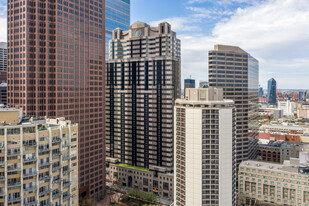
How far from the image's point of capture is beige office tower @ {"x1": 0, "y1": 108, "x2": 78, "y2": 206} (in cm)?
6875

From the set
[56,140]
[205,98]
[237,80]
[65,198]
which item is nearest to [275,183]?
[237,80]

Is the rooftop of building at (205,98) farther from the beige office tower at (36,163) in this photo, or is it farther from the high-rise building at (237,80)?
the high-rise building at (237,80)

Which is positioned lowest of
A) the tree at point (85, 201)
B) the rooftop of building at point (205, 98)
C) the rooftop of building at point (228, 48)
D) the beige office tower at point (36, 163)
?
the tree at point (85, 201)

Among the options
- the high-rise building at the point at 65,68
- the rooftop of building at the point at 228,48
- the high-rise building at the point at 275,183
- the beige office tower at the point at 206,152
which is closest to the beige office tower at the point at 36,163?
the beige office tower at the point at 206,152

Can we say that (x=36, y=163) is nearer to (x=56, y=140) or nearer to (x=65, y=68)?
(x=56, y=140)

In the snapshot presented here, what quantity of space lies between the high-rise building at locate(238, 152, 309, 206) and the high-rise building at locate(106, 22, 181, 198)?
4704 cm

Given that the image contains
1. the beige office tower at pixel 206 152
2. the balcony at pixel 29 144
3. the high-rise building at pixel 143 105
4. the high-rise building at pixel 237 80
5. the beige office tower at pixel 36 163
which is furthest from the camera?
the high-rise building at pixel 143 105

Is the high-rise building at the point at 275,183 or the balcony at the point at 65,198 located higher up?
the balcony at the point at 65,198

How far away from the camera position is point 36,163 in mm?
72562

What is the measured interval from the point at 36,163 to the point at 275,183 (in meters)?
122

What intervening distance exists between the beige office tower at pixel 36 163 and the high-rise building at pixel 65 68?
51.6 metres

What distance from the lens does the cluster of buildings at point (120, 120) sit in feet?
255

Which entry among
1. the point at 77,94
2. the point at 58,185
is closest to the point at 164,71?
the point at 77,94

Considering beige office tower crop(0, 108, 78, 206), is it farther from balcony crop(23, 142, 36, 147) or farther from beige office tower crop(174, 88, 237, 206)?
beige office tower crop(174, 88, 237, 206)
